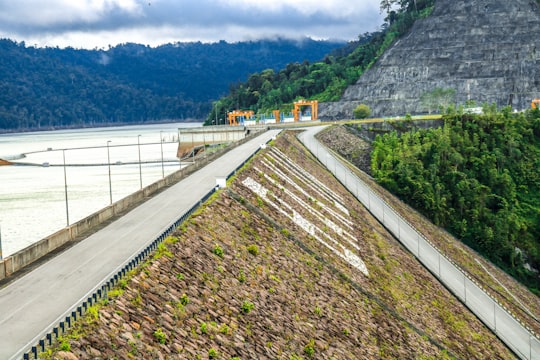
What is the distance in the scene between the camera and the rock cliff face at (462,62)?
131 m

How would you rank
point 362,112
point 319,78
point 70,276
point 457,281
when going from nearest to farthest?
point 70,276
point 457,281
point 362,112
point 319,78

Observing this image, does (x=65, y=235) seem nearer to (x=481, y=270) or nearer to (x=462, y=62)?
(x=481, y=270)

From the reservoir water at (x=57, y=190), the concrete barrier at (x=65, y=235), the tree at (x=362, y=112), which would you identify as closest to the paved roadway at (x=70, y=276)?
the concrete barrier at (x=65, y=235)

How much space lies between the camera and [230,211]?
109 ft

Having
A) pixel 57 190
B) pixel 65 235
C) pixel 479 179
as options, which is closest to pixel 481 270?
pixel 479 179

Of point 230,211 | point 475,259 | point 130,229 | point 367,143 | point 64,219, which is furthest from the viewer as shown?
point 367,143

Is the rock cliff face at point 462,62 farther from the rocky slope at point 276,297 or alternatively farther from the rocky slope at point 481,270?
the rocky slope at point 276,297

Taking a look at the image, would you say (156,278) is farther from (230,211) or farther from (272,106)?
(272,106)

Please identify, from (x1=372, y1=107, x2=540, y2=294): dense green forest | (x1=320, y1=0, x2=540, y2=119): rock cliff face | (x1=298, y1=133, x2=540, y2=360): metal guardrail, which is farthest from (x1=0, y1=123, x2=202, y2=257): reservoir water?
(x1=320, y1=0, x2=540, y2=119): rock cliff face

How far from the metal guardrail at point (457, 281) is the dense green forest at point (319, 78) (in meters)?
92.8

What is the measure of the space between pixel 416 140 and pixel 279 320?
64233 millimetres

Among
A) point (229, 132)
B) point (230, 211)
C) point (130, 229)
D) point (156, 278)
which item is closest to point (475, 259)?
point (230, 211)

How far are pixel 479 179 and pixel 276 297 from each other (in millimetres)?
56090

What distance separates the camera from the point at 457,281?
41875mm
